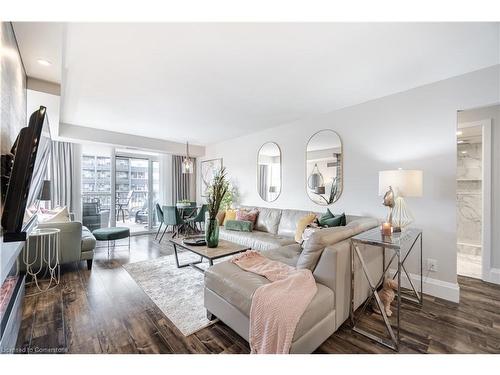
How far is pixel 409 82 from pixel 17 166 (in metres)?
3.47

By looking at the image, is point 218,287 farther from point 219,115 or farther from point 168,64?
point 219,115

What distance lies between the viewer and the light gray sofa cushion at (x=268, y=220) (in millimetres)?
3688

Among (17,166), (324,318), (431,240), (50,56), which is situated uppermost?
(50,56)

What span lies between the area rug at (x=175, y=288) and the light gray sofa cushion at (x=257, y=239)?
632mm

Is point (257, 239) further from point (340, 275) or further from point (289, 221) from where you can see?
point (340, 275)

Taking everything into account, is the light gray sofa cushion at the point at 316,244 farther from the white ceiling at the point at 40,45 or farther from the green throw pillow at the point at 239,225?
the white ceiling at the point at 40,45

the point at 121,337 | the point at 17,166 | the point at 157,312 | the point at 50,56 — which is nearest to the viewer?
the point at 17,166

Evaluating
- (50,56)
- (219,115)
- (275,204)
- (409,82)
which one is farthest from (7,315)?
(409,82)

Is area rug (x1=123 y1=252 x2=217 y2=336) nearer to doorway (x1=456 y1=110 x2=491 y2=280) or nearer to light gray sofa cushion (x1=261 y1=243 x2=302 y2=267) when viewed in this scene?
light gray sofa cushion (x1=261 y1=243 x2=302 y2=267)

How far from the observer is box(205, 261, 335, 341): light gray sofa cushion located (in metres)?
1.40

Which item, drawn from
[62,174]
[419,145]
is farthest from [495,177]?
[62,174]

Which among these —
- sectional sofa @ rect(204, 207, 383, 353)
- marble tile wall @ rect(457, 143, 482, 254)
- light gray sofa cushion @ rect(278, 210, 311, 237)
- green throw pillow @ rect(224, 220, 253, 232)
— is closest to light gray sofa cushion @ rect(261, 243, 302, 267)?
sectional sofa @ rect(204, 207, 383, 353)

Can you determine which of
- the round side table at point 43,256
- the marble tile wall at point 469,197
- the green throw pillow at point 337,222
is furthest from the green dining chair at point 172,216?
the marble tile wall at point 469,197

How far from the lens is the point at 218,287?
1.77 metres
